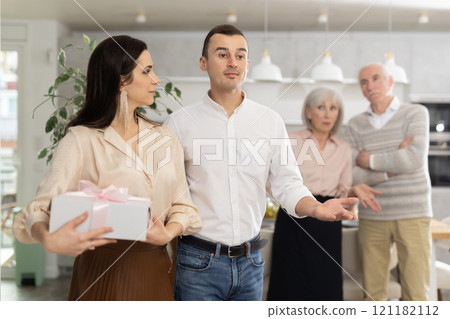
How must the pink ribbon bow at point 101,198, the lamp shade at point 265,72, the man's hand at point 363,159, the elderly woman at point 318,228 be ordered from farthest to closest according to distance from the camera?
the lamp shade at point 265,72, the man's hand at point 363,159, the elderly woman at point 318,228, the pink ribbon bow at point 101,198

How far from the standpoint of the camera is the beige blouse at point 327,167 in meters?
0.82

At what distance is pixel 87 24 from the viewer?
81 cm

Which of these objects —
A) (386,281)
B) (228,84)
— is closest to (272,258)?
(386,281)

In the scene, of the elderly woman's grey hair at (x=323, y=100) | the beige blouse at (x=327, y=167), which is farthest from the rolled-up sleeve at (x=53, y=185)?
the elderly woman's grey hair at (x=323, y=100)

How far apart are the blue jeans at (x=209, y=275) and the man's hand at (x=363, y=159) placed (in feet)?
1.41

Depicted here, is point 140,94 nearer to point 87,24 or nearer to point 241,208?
point 241,208

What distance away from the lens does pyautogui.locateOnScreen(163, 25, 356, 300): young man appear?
0.64 metres

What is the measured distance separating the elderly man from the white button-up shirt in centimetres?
39

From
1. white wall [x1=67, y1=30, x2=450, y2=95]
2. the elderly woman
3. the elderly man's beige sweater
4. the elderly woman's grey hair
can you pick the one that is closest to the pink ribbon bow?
the elderly woman

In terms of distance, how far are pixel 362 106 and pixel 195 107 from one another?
1.55m

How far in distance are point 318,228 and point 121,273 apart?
1.80 ft

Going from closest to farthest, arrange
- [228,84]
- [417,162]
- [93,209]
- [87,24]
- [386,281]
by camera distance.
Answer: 1. [93,209]
2. [228,84]
3. [87,24]
4. [417,162]
5. [386,281]

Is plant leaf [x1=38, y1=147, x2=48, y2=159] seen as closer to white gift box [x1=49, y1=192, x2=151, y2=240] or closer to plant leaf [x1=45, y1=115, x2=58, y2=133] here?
plant leaf [x1=45, y1=115, x2=58, y2=133]

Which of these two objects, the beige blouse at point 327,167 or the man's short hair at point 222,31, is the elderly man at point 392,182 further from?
the man's short hair at point 222,31
